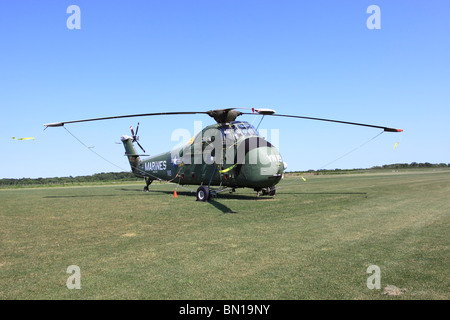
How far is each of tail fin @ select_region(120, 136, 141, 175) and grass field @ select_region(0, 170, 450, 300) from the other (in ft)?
51.5

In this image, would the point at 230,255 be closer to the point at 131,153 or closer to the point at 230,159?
the point at 230,159

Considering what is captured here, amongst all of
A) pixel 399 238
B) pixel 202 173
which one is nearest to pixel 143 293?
pixel 399 238

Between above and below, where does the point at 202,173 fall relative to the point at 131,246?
above

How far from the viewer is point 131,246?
7.58 m

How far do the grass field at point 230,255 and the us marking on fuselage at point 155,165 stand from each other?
11.8 meters

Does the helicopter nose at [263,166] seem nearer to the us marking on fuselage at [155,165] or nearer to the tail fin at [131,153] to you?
the us marking on fuselage at [155,165]

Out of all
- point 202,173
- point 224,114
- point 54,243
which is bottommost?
point 54,243

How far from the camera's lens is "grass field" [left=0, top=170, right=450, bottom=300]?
4805mm

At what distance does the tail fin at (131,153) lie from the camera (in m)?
27.4

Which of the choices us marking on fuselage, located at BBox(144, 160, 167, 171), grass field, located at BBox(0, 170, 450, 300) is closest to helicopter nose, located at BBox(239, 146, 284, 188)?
grass field, located at BBox(0, 170, 450, 300)

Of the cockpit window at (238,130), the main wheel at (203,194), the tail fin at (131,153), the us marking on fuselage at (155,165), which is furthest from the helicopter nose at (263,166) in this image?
the tail fin at (131,153)

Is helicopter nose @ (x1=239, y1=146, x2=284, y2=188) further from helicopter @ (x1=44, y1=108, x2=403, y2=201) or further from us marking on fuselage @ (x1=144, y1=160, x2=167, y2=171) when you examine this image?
us marking on fuselage @ (x1=144, y1=160, x2=167, y2=171)
